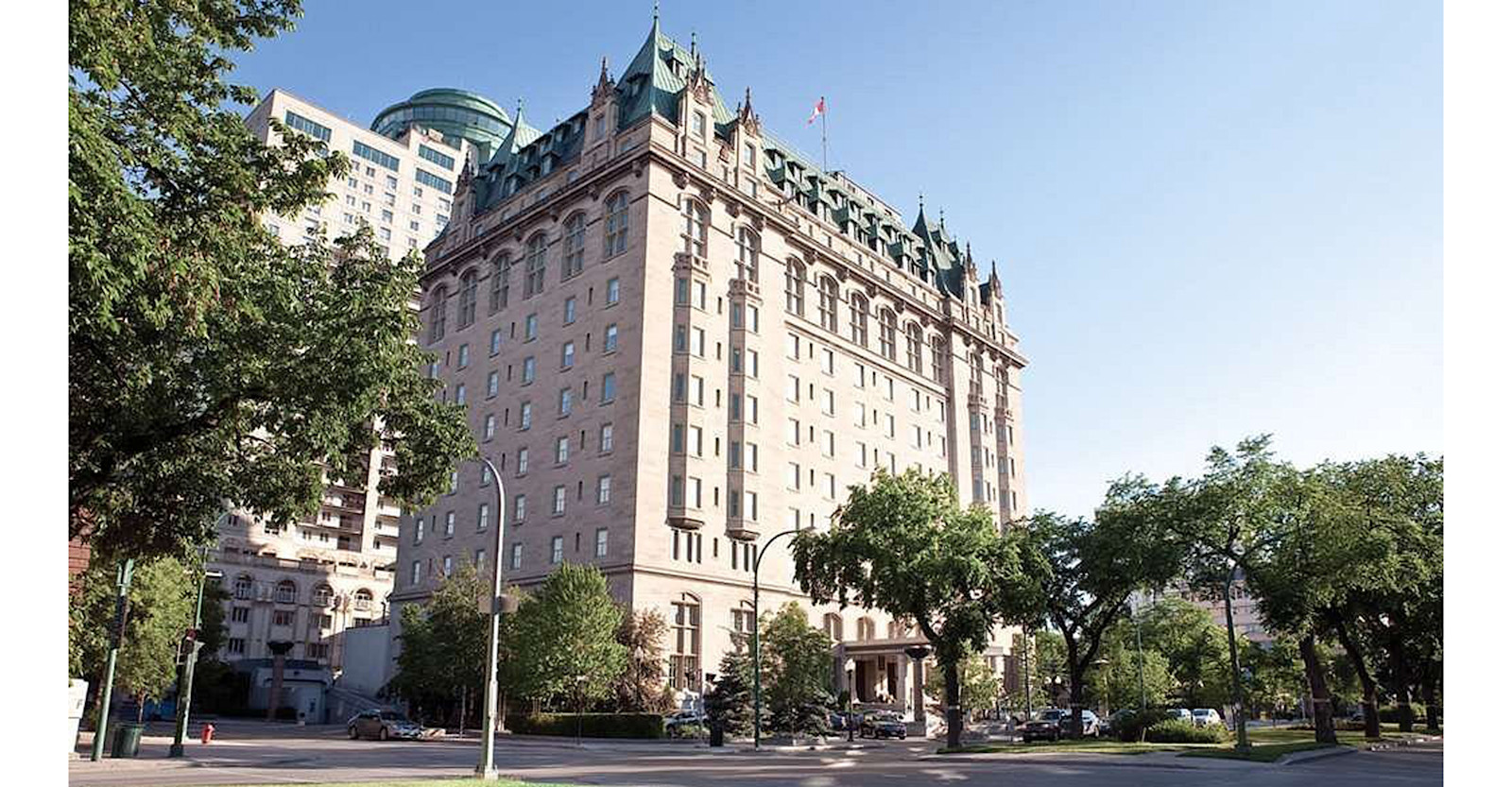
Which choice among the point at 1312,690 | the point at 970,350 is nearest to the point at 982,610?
the point at 1312,690

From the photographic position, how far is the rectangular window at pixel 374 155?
423ft

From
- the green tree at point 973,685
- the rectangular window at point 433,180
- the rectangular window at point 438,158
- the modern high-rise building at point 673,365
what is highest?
the rectangular window at point 438,158

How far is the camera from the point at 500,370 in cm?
7825

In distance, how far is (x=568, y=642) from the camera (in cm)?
5266

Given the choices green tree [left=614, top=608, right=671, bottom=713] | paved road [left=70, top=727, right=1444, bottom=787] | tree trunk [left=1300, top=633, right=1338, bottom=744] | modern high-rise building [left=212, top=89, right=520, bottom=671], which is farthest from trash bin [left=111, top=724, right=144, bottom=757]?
tree trunk [left=1300, top=633, right=1338, bottom=744]

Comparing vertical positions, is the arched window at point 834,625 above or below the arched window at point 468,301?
below

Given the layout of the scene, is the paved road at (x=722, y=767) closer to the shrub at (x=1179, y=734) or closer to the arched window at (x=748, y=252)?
the shrub at (x=1179, y=734)

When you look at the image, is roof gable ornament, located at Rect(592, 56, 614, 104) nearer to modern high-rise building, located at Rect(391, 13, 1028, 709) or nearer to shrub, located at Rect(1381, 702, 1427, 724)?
modern high-rise building, located at Rect(391, 13, 1028, 709)

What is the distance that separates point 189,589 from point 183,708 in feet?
69.7

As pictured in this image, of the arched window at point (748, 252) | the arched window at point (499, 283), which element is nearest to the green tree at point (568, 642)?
the arched window at point (748, 252)

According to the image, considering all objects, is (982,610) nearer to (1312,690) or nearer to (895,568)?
(895,568)

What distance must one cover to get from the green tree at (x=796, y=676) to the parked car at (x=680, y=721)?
3916mm

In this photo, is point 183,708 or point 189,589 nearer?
point 183,708

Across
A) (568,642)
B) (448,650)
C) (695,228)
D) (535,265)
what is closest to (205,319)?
(568,642)
